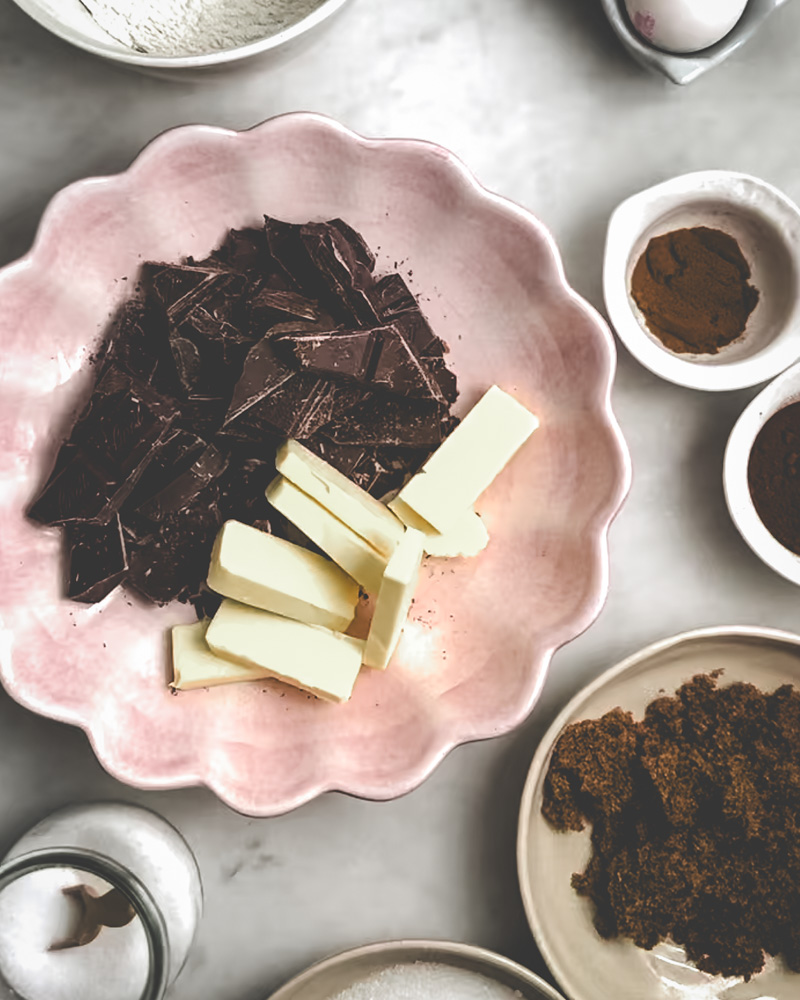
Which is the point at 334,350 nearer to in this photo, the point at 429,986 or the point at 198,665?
the point at 198,665

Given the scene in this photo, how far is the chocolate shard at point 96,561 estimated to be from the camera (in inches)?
50.3

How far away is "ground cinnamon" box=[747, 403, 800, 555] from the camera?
4.55 ft

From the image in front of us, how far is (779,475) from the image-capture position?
4.57 ft

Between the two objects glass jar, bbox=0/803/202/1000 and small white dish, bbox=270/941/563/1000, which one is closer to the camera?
glass jar, bbox=0/803/202/1000

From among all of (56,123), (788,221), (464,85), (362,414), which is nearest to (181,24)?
(56,123)

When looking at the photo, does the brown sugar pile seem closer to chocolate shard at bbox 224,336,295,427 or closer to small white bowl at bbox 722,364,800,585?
small white bowl at bbox 722,364,800,585

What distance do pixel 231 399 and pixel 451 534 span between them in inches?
13.6

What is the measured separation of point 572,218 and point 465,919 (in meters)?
1.05

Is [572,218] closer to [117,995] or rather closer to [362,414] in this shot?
[362,414]

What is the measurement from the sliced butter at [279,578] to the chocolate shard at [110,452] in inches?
5.6

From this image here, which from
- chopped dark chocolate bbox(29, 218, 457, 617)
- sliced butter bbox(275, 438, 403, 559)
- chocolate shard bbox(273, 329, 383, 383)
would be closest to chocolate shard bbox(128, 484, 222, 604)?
chopped dark chocolate bbox(29, 218, 457, 617)

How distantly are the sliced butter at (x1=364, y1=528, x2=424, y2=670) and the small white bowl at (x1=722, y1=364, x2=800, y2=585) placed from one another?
47 centimetres

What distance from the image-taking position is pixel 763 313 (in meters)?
1.43

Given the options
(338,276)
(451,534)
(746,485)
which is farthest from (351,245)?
(746,485)
